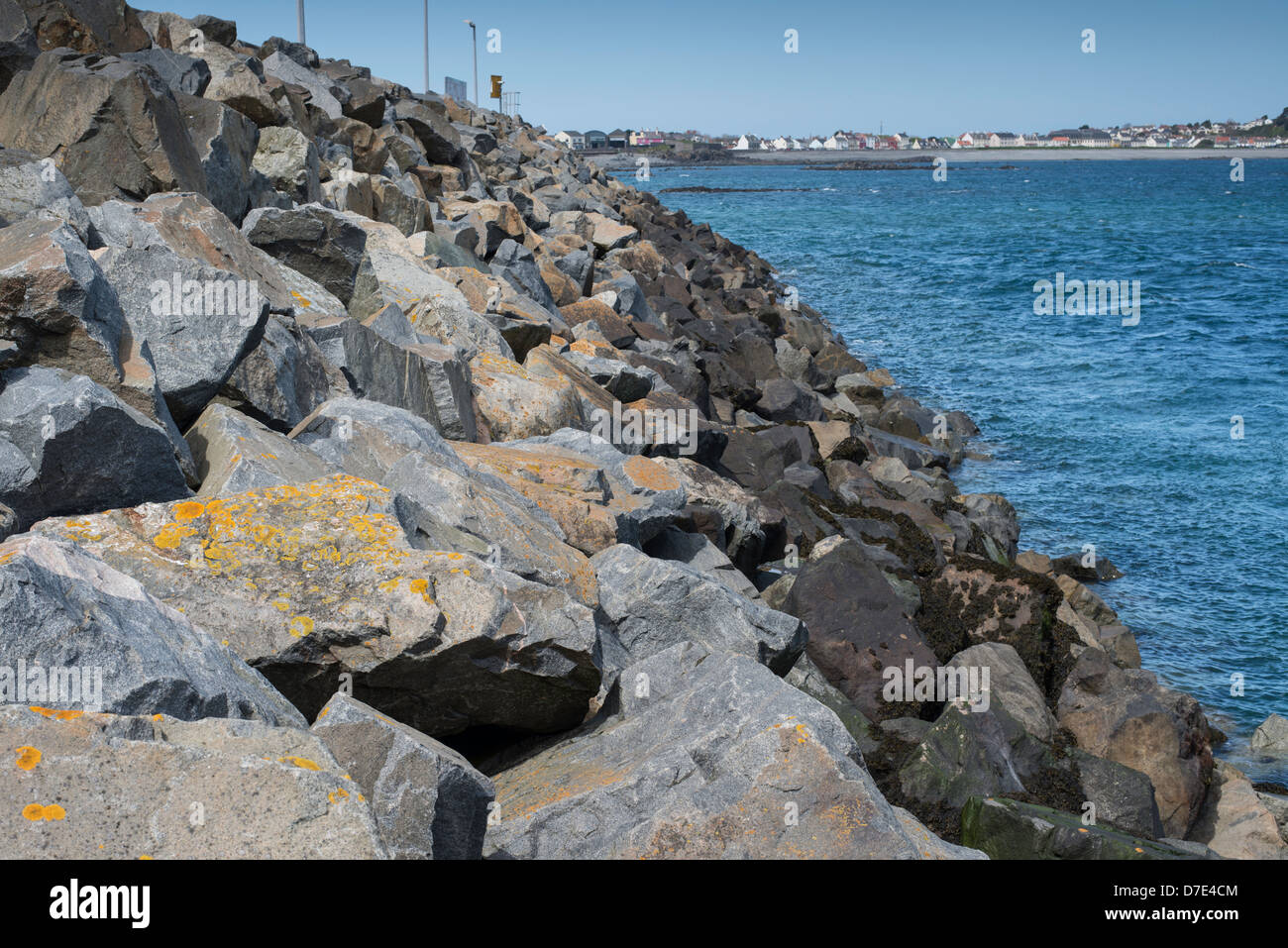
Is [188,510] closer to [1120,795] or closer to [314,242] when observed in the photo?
[314,242]

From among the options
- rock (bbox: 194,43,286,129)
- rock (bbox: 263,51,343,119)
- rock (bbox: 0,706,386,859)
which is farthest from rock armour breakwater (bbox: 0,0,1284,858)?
rock (bbox: 263,51,343,119)

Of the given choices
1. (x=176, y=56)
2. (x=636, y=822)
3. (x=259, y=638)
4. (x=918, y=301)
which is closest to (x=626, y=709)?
(x=636, y=822)

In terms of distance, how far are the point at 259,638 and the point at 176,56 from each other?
1003 cm

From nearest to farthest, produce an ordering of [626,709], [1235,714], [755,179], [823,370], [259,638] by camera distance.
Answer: [259,638] < [626,709] < [1235,714] < [823,370] < [755,179]

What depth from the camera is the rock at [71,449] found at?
14.8ft

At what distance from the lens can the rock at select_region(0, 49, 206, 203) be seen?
329 inches

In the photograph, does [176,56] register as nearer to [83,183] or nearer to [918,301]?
[83,183]

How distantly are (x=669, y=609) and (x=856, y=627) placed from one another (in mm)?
2190

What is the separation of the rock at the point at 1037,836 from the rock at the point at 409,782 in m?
3.27

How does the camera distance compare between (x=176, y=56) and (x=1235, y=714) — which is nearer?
(x=1235, y=714)

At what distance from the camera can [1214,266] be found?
46.6 metres

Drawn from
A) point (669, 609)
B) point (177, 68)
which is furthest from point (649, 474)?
point (177, 68)

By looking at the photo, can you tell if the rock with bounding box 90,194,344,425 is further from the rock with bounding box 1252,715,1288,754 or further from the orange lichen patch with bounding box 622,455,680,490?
the rock with bounding box 1252,715,1288,754

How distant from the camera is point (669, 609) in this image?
6086 mm
